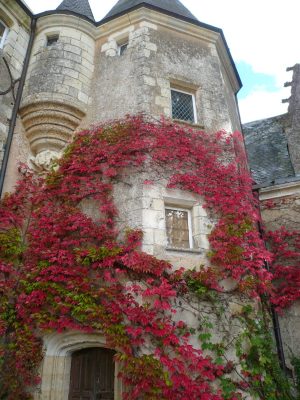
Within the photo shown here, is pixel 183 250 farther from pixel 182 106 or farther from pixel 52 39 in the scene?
pixel 52 39

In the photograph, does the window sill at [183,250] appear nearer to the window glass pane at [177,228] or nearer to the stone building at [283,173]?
the window glass pane at [177,228]

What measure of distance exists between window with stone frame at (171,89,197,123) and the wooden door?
15.8ft

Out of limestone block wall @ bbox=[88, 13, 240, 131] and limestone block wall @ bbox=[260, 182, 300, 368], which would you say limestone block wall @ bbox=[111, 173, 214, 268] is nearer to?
limestone block wall @ bbox=[88, 13, 240, 131]

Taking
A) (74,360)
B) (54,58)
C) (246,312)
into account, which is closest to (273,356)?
(246,312)

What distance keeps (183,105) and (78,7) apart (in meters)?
4.30

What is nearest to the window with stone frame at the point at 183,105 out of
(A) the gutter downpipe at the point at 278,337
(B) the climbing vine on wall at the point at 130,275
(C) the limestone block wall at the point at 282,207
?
(B) the climbing vine on wall at the point at 130,275

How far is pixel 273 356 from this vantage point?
5375mm

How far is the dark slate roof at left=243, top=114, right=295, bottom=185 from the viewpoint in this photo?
30.6 feet

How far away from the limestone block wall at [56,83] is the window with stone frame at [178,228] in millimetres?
2904

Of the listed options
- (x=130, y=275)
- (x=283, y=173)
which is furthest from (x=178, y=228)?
(x=283, y=173)

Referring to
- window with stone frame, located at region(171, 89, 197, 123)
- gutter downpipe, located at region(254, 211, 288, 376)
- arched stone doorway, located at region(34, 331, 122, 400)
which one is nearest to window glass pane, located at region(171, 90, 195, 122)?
window with stone frame, located at region(171, 89, 197, 123)

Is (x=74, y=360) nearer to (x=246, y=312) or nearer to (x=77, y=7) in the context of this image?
(x=246, y=312)

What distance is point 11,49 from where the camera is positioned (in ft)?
25.3

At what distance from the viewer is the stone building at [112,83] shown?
609 cm
